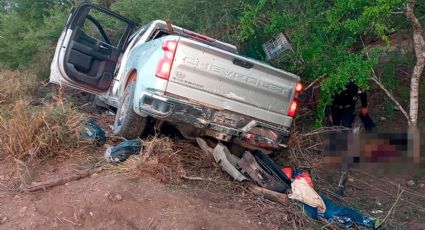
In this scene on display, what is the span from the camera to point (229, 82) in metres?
5.47

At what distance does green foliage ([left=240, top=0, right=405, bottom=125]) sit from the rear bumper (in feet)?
3.55

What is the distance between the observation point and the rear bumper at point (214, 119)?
207 inches

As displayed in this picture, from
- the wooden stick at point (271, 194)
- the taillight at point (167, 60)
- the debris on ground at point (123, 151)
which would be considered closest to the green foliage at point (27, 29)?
the debris on ground at point (123, 151)

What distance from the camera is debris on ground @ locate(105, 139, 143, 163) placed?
5.41m

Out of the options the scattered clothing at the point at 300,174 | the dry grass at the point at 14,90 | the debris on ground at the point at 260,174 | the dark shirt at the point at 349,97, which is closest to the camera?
the debris on ground at the point at 260,174

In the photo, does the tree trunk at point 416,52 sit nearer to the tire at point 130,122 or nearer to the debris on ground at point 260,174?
the debris on ground at point 260,174

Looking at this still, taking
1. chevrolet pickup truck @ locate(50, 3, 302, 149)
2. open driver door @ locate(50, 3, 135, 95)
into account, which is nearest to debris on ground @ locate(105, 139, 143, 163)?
chevrolet pickup truck @ locate(50, 3, 302, 149)

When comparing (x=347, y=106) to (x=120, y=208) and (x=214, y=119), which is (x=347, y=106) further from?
(x=120, y=208)

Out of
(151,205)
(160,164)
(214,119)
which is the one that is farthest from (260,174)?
(151,205)

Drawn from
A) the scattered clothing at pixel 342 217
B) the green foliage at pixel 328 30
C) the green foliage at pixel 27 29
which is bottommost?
the scattered clothing at pixel 342 217

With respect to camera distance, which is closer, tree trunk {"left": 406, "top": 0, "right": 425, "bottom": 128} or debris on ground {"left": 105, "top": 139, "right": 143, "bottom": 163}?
debris on ground {"left": 105, "top": 139, "right": 143, "bottom": 163}

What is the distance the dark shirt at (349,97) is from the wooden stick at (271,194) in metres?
2.22

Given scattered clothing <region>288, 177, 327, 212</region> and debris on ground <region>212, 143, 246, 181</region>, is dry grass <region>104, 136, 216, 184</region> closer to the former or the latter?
debris on ground <region>212, 143, 246, 181</region>

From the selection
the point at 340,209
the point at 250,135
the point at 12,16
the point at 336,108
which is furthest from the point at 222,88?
the point at 12,16
